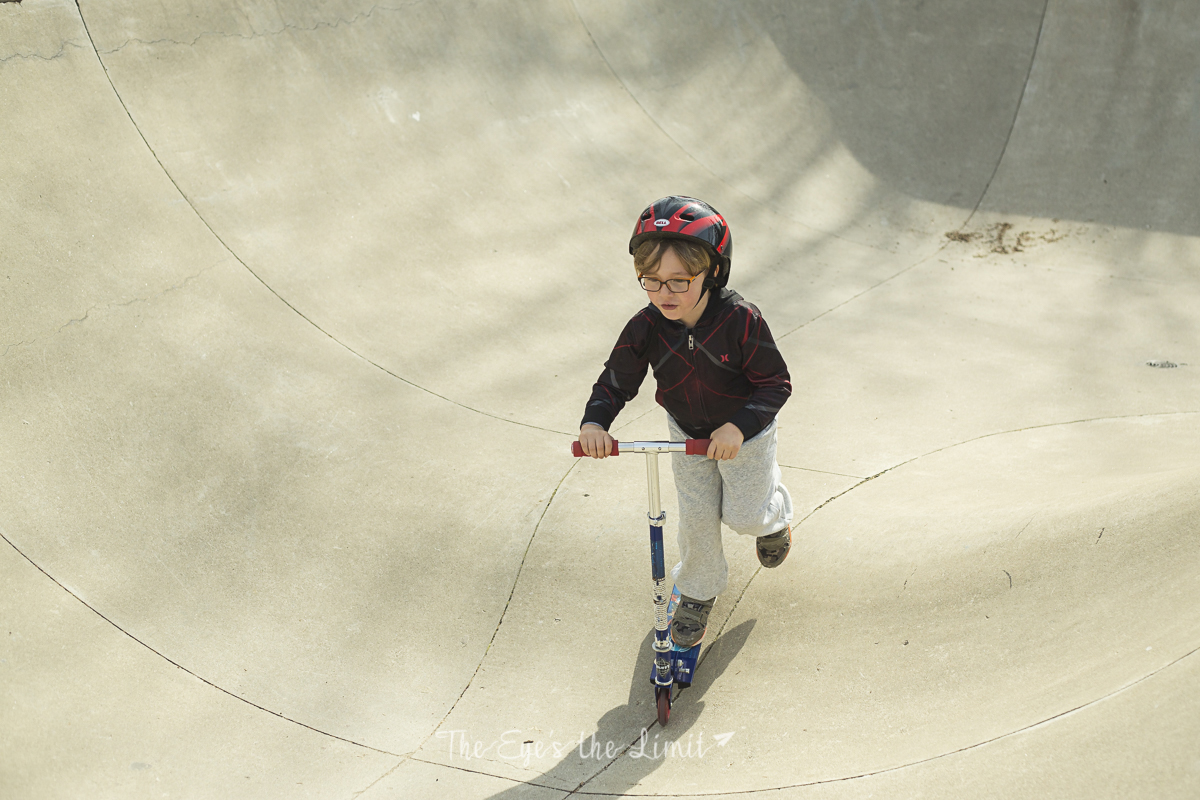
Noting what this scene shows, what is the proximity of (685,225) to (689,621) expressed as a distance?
1.58 metres

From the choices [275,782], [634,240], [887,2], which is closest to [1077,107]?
[887,2]

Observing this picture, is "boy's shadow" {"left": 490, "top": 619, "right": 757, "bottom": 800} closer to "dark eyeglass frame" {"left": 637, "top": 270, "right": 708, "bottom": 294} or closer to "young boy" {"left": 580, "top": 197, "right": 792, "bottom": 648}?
"young boy" {"left": 580, "top": 197, "right": 792, "bottom": 648}

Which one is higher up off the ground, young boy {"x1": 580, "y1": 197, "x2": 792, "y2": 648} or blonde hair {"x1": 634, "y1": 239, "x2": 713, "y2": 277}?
blonde hair {"x1": 634, "y1": 239, "x2": 713, "y2": 277}

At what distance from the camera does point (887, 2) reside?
30.2ft

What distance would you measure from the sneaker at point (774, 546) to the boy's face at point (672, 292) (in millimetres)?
1049

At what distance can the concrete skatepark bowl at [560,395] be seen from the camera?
3270 millimetres

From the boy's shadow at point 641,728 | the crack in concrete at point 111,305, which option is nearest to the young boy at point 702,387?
the boy's shadow at point 641,728

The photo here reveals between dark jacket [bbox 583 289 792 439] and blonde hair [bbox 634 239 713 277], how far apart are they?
0.66 feet

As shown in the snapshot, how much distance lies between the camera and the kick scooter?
2936mm

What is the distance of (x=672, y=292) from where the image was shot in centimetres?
293

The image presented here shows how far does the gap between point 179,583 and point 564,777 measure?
1.94m

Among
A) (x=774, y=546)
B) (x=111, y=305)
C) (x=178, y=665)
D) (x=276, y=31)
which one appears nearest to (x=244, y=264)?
(x=111, y=305)

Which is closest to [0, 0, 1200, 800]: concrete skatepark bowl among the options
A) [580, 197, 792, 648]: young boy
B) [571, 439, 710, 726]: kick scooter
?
[571, 439, 710, 726]: kick scooter

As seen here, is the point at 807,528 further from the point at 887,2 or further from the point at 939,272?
the point at 887,2
